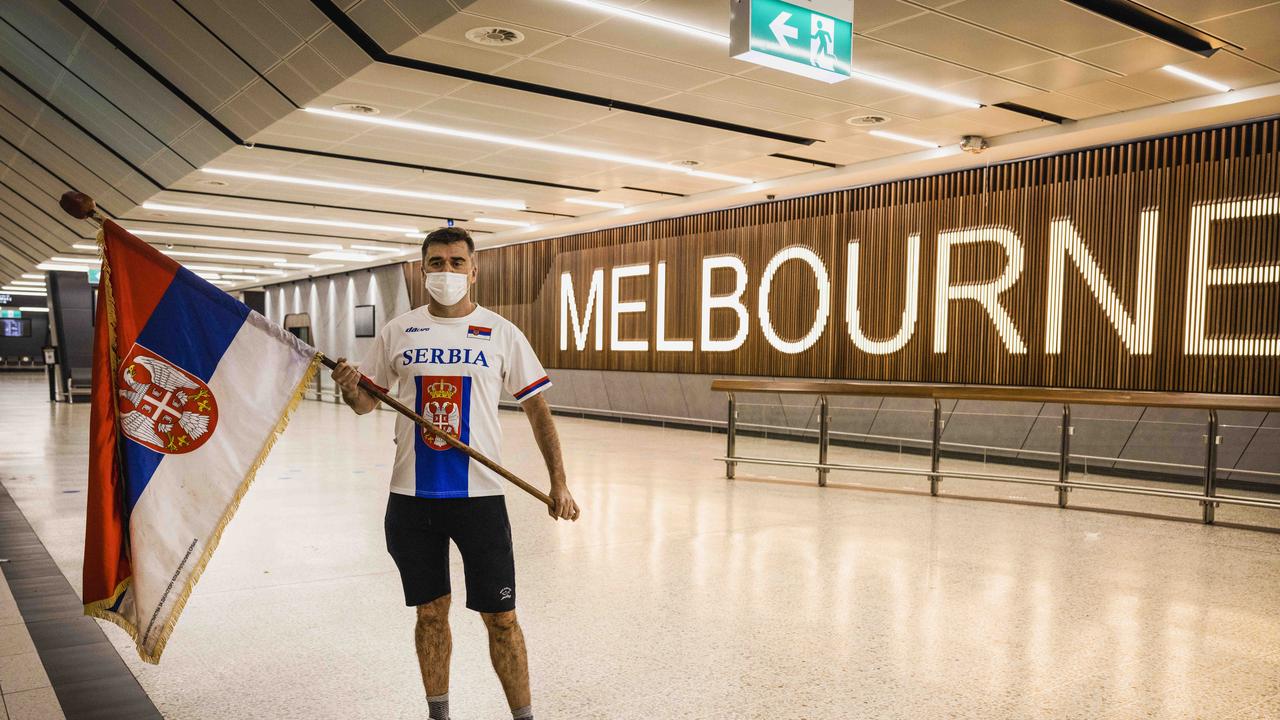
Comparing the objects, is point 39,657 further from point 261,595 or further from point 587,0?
point 587,0

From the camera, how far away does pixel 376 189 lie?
12.5 metres

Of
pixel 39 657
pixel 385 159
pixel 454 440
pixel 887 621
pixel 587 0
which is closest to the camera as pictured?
pixel 454 440

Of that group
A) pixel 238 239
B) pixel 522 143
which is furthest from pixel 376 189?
pixel 238 239

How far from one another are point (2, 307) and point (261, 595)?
56007mm

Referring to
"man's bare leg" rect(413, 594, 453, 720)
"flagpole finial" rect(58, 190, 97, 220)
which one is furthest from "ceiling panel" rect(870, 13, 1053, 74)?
"flagpole finial" rect(58, 190, 97, 220)

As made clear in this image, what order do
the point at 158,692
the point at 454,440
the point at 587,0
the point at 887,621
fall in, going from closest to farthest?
1. the point at 454,440
2. the point at 158,692
3. the point at 887,621
4. the point at 587,0

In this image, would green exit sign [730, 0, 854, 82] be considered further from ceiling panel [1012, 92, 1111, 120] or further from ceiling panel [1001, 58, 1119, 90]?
ceiling panel [1012, 92, 1111, 120]

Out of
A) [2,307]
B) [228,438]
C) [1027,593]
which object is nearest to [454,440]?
[228,438]

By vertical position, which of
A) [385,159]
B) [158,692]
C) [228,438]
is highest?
[385,159]

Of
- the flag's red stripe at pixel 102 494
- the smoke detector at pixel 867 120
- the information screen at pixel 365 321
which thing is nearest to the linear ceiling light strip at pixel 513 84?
the smoke detector at pixel 867 120

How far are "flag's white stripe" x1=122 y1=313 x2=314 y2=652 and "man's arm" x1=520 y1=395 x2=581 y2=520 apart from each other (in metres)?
0.72

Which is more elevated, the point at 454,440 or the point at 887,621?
the point at 454,440

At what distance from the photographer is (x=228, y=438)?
269 cm

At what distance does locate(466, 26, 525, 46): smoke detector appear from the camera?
6172mm
